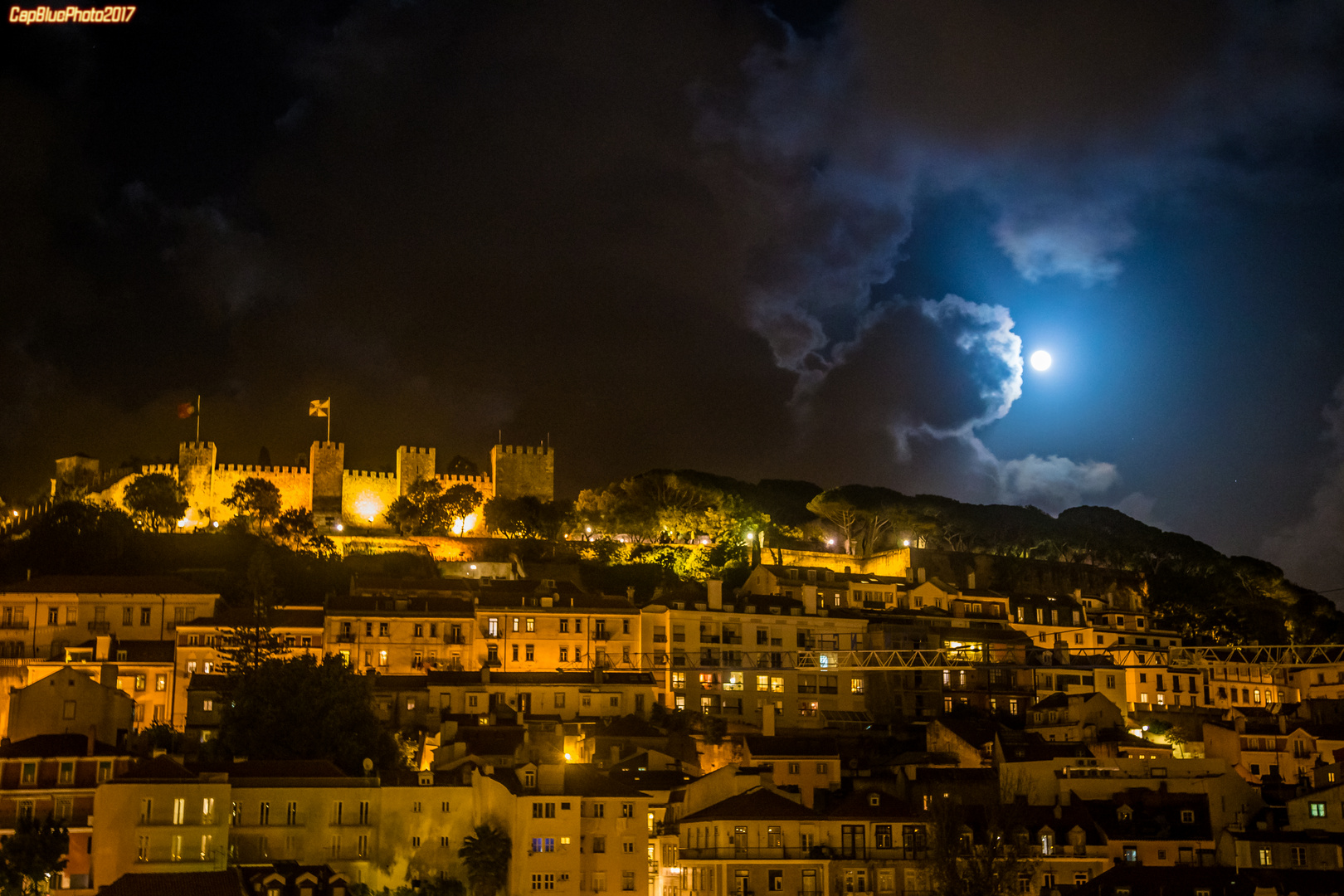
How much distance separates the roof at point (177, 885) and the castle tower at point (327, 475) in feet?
185

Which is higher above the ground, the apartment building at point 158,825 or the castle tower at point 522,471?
the castle tower at point 522,471

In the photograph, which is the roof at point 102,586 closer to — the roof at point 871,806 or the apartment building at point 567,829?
the apartment building at point 567,829

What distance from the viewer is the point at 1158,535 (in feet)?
343

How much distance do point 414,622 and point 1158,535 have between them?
187ft

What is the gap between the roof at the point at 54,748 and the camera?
158 feet

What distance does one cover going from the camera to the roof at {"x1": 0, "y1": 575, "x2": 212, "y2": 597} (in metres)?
67.2

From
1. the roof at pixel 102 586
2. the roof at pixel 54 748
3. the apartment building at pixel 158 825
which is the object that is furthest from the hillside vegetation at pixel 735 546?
the apartment building at pixel 158 825

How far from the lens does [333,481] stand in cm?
9856

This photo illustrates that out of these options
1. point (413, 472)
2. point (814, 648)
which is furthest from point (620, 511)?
point (814, 648)

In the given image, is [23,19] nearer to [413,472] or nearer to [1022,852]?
[1022,852]

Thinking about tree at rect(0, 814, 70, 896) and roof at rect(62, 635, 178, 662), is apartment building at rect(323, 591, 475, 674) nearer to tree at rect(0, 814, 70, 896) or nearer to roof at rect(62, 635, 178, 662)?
roof at rect(62, 635, 178, 662)

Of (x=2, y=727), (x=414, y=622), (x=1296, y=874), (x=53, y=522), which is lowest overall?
(x=1296, y=874)

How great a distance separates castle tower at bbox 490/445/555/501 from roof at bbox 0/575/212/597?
1319 inches

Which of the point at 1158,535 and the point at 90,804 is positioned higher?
the point at 1158,535
